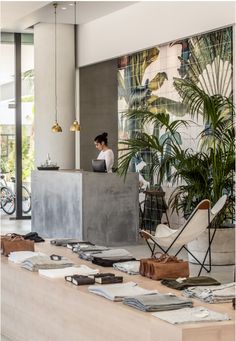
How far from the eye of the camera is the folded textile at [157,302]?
14.0ft

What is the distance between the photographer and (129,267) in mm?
5594

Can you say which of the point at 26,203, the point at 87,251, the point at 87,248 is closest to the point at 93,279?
the point at 87,251

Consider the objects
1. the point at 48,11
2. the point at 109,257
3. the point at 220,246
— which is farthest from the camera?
the point at 48,11

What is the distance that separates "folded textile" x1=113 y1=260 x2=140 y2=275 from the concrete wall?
8.89 m

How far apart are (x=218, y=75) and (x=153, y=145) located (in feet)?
6.58

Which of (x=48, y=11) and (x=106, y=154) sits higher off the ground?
(x=48, y=11)

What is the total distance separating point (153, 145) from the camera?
954 centimetres

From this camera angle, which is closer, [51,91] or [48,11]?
[48,11]

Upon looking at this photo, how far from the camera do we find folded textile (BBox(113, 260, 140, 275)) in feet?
18.1

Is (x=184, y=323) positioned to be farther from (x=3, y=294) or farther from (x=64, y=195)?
(x=64, y=195)

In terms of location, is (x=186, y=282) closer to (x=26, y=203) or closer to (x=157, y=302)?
(x=157, y=302)

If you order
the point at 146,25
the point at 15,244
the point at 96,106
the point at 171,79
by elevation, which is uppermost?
the point at 146,25

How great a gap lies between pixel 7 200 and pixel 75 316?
11933 mm

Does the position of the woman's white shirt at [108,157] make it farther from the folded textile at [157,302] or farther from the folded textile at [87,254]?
the folded textile at [157,302]
